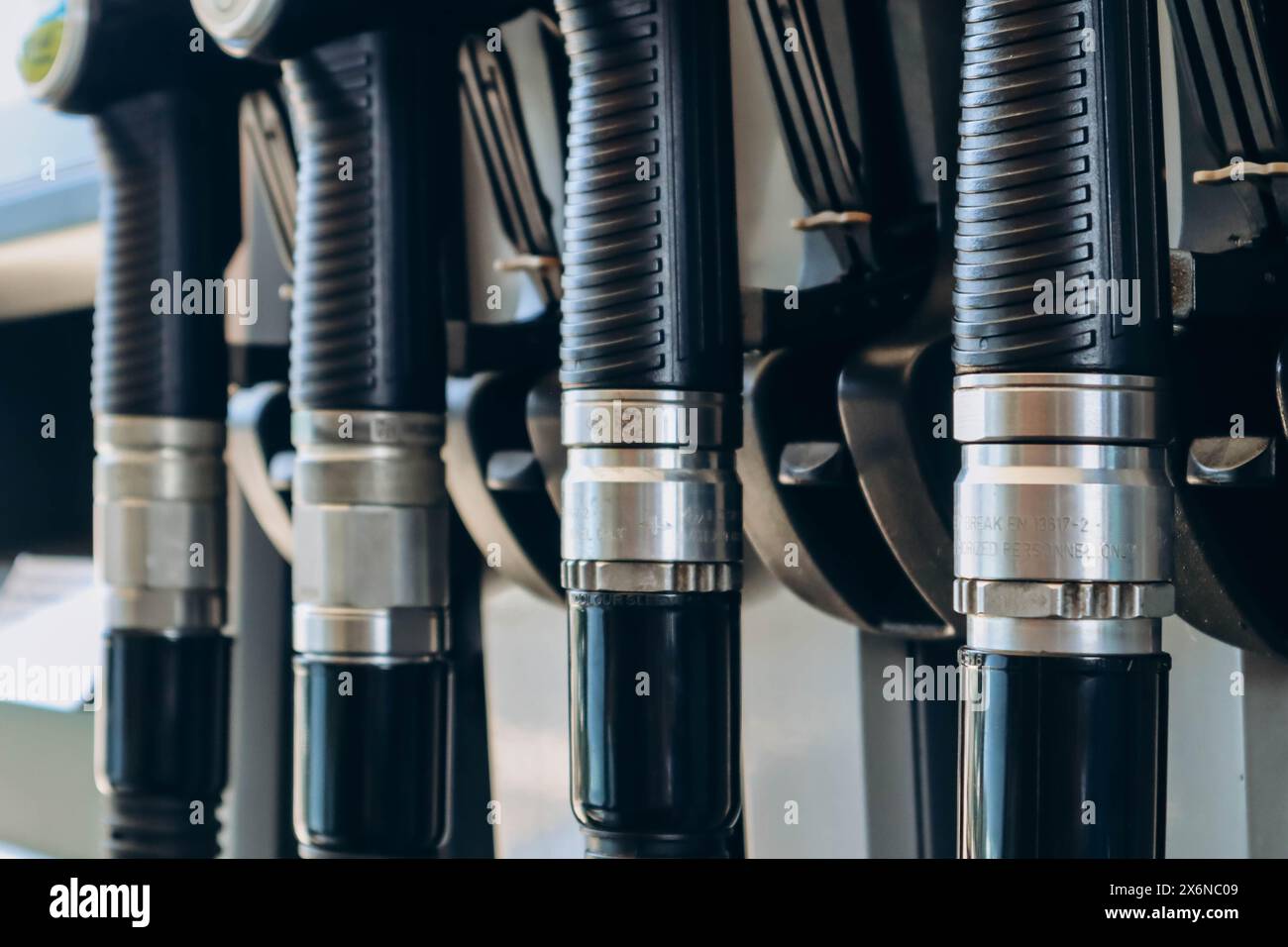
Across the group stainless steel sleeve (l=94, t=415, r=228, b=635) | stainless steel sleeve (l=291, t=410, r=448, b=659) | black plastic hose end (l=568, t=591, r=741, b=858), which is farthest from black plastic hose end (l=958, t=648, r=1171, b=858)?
stainless steel sleeve (l=94, t=415, r=228, b=635)

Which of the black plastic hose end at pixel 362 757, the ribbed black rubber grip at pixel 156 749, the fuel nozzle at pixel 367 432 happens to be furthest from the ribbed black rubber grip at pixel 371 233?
the ribbed black rubber grip at pixel 156 749

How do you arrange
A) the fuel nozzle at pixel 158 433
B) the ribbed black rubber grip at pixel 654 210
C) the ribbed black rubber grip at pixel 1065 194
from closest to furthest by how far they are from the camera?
the ribbed black rubber grip at pixel 1065 194, the ribbed black rubber grip at pixel 654 210, the fuel nozzle at pixel 158 433

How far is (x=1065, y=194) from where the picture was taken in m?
0.53

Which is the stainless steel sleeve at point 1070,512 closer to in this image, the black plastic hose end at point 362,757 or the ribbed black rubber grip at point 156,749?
the black plastic hose end at point 362,757

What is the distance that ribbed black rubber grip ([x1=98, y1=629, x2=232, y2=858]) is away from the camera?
104 centimetres

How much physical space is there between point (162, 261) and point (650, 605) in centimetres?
52

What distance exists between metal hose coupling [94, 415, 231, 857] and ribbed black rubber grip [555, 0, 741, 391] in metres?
0.45

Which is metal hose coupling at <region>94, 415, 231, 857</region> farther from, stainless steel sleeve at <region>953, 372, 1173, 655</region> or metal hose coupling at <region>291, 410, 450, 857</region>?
stainless steel sleeve at <region>953, 372, 1173, 655</region>

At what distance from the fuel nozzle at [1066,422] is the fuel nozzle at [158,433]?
0.63 metres

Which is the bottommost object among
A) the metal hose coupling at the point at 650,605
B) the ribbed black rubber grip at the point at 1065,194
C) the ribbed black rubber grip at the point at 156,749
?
the ribbed black rubber grip at the point at 156,749

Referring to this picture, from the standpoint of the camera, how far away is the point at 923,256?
0.77 meters

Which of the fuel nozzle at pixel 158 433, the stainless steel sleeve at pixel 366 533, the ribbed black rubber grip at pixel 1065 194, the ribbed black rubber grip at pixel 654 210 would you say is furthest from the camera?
the fuel nozzle at pixel 158 433

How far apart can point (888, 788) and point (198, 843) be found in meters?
0.44

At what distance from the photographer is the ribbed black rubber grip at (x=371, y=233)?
0.83 meters
